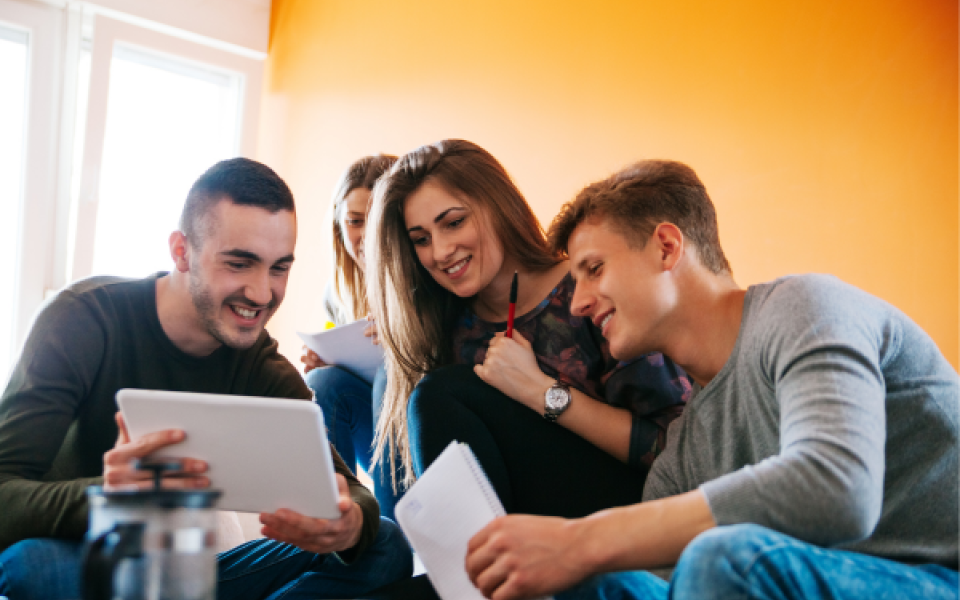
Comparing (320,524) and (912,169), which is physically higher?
(912,169)

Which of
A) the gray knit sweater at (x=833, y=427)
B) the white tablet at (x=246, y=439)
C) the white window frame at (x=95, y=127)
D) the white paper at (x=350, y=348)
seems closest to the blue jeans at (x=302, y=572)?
the white tablet at (x=246, y=439)

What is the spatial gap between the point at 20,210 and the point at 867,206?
341cm

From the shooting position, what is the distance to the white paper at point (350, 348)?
1.99 m

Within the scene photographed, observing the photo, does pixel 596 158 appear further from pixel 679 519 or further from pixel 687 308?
pixel 679 519

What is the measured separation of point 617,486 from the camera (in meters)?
1.34

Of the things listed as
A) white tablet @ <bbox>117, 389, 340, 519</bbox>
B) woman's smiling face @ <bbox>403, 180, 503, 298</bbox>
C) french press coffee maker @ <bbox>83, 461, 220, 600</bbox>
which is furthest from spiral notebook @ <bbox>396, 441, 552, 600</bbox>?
woman's smiling face @ <bbox>403, 180, 503, 298</bbox>

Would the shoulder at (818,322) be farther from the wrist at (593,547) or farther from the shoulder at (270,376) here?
the shoulder at (270,376)

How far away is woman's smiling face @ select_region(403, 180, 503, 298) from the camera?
62.5 inches

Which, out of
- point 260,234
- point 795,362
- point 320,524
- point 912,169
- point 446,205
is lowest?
point 320,524

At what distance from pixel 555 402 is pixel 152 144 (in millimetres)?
3149

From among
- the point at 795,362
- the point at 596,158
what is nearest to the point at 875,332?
the point at 795,362

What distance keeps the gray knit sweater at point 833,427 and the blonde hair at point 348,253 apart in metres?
1.38

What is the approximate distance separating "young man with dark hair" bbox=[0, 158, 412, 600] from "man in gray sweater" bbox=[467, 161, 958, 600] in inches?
17.2

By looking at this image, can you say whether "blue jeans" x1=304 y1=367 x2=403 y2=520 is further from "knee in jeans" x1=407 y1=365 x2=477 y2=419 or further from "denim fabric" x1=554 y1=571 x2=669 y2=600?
"denim fabric" x1=554 y1=571 x2=669 y2=600
